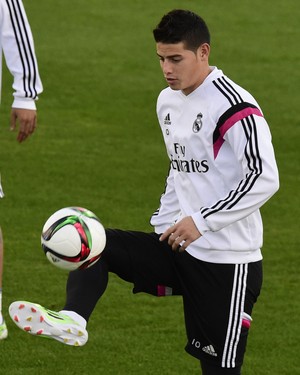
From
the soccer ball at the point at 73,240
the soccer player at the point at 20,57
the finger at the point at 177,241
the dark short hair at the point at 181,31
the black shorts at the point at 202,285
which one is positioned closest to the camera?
the finger at the point at 177,241

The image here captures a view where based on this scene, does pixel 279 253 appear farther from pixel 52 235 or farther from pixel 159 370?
pixel 52 235

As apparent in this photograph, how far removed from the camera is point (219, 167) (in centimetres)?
665

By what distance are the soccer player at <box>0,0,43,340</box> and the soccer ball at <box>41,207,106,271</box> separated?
1.72m

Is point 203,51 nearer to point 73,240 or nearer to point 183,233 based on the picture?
point 183,233

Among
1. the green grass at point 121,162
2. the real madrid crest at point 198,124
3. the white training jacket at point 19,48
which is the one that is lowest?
the green grass at point 121,162

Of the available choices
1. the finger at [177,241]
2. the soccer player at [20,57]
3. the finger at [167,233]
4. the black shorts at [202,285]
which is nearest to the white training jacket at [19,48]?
the soccer player at [20,57]

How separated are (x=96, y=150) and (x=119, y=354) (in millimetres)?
5871

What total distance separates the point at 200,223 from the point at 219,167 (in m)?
0.43

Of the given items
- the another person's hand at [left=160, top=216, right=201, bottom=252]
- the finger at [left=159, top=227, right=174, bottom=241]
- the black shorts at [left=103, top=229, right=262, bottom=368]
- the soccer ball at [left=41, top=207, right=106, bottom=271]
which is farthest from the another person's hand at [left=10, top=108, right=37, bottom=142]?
the another person's hand at [left=160, top=216, right=201, bottom=252]

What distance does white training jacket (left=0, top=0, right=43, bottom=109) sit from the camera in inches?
317

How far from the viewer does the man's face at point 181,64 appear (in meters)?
6.61

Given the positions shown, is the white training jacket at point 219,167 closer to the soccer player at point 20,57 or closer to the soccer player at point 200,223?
the soccer player at point 200,223

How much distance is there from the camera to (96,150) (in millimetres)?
14172

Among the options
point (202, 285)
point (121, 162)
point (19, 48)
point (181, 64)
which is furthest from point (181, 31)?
point (121, 162)
